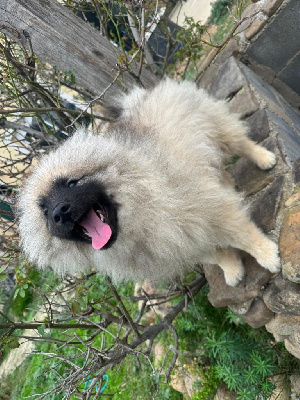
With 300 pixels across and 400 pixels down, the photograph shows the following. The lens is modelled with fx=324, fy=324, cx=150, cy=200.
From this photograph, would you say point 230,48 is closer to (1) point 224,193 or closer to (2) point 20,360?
(1) point 224,193

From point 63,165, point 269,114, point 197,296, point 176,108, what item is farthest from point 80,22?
point 197,296

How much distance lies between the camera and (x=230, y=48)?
10.9 ft

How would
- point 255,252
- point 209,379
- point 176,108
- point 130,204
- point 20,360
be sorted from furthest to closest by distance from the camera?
point 20,360, point 209,379, point 176,108, point 255,252, point 130,204

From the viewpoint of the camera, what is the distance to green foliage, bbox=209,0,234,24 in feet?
16.2

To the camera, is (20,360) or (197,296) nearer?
(197,296)

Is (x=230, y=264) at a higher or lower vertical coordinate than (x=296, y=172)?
lower

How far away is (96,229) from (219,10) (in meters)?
4.82

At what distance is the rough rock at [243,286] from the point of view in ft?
7.05

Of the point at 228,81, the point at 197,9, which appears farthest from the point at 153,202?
the point at 197,9

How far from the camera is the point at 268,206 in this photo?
2.24m

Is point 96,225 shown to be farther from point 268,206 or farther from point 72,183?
point 268,206

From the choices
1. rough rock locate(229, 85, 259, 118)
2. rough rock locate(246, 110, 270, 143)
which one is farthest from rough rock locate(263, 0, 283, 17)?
rough rock locate(246, 110, 270, 143)

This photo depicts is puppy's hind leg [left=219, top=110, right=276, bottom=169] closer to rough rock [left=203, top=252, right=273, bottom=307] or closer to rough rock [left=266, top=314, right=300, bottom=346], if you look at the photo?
rough rock [left=203, top=252, right=273, bottom=307]

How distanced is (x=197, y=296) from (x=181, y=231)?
1.69 meters
